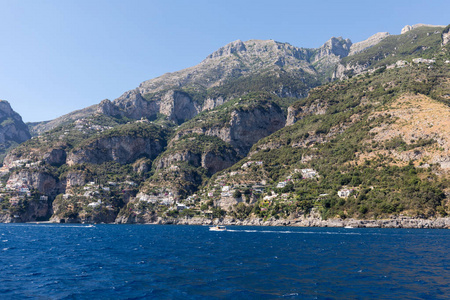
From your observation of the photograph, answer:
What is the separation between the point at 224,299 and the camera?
2656cm

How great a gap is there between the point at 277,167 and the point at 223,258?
451ft

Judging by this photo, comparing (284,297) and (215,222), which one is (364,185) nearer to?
(215,222)

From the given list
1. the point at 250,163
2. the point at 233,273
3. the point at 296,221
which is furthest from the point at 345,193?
the point at 233,273

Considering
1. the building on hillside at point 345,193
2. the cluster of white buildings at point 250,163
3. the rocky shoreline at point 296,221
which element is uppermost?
the cluster of white buildings at point 250,163

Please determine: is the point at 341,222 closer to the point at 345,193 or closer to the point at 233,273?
the point at 345,193

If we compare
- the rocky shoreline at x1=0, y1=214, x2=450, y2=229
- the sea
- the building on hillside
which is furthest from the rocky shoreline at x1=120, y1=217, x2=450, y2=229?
the sea

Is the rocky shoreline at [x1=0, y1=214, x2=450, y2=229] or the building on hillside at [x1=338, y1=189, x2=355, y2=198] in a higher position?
the building on hillside at [x1=338, y1=189, x2=355, y2=198]

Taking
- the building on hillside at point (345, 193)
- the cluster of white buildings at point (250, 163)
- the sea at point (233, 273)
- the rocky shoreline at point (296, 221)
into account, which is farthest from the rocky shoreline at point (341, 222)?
the sea at point (233, 273)

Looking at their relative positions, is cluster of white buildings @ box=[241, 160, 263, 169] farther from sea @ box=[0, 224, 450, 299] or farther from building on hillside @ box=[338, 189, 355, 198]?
sea @ box=[0, 224, 450, 299]

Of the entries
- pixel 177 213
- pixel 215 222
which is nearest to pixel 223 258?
pixel 215 222

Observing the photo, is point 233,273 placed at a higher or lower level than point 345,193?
higher

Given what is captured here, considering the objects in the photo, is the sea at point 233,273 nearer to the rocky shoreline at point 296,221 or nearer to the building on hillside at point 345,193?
the rocky shoreline at point 296,221

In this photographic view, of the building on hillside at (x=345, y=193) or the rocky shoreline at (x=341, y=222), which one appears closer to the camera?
the rocky shoreline at (x=341, y=222)

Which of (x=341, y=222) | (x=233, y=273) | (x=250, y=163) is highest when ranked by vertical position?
(x=250, y=163)
